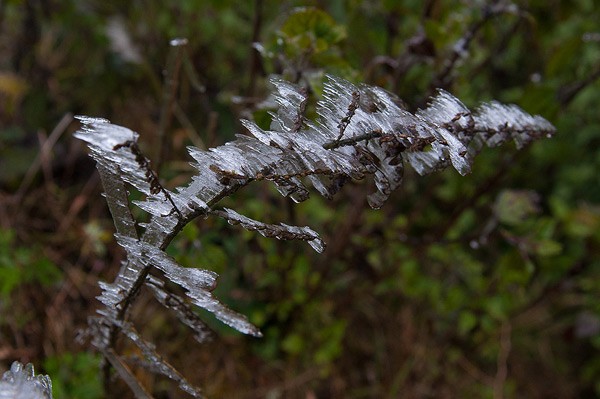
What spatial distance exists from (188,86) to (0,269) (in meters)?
0.69

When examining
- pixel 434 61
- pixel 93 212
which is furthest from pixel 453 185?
pixel 93 212

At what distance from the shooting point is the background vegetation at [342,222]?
4.36 feet

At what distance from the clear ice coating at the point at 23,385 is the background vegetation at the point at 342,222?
0.48m

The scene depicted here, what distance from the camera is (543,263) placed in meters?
1.56

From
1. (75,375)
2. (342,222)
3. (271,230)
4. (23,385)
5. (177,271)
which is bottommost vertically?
(75,375)

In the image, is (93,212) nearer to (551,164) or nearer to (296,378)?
(296,378)

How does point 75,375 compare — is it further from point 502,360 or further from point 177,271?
point 502,360

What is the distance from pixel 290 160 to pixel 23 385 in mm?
373

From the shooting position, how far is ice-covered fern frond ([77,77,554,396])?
612 millimetres

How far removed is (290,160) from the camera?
62 cm

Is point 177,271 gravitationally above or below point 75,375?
above

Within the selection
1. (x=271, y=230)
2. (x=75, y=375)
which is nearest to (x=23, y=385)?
(x=271, y=230)

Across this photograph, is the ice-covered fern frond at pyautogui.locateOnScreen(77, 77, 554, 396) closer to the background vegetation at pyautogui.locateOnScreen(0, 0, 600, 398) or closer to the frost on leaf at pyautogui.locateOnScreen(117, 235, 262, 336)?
the frost on leaf at pyautogui.locateOnScreen(117, 235, 262, 336)

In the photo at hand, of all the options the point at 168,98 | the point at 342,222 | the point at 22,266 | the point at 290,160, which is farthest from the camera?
the point at 342,222
